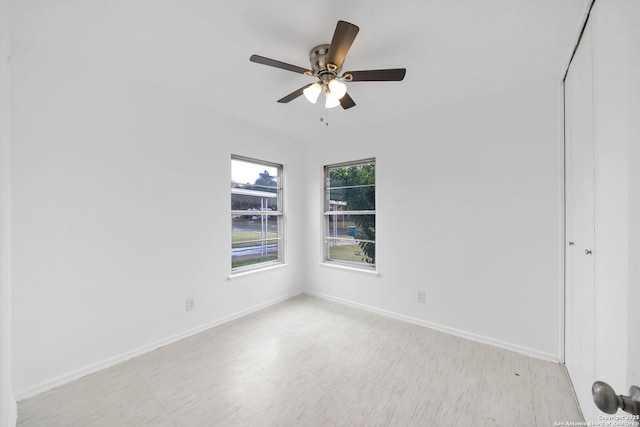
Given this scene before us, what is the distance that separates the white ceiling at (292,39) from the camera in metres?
1.48

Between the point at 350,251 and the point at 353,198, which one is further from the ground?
the point at 353,198

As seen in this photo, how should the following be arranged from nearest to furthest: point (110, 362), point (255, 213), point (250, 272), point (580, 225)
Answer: point (580, 225) < point (110, 362) < point (250, 272) < point (255, 213)

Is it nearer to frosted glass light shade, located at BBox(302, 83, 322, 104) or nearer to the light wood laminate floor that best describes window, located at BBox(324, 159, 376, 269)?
the light wood laminate floor

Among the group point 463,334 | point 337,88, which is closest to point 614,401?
point 337,88

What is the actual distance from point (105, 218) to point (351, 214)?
110 inches

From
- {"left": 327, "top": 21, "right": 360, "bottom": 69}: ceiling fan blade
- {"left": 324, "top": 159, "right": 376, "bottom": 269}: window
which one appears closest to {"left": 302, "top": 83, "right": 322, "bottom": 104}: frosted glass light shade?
{"left": 327, "top": 21, "right": 360, "bottom": 69}: ceiling fan blade

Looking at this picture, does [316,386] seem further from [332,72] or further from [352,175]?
[352,175]

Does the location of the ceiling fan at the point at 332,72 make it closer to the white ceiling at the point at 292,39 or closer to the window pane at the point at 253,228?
the white ceiling at the point at 292,39

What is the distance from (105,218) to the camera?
2.19 meters

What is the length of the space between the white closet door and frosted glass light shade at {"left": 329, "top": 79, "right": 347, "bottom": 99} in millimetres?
1384

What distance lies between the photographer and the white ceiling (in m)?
1.48

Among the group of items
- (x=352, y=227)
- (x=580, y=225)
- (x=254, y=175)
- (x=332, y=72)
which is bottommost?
(x=352, y=227)

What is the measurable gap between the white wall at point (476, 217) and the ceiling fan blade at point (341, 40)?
177 centimetres

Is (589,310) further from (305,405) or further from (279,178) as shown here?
(279,178)
